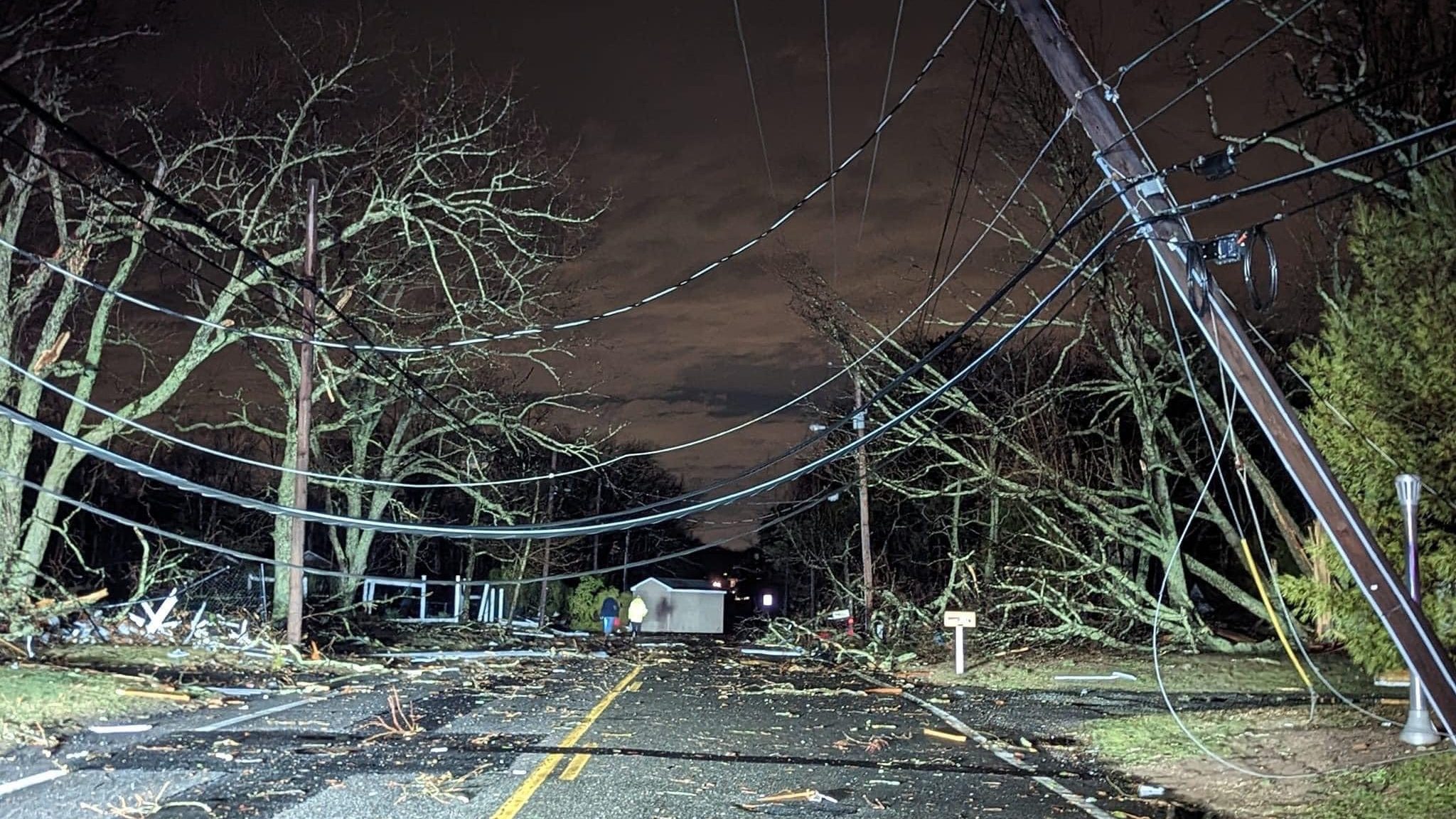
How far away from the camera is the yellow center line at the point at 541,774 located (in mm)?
6285

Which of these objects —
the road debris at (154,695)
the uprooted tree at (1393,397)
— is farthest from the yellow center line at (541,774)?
the uprooted tree at (1393,397)

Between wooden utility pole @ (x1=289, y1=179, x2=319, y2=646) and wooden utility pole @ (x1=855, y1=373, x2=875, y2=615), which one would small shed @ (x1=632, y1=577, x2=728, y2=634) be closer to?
wooden utility pole @ (x1=855, y1=373, x2=875, y2=615)

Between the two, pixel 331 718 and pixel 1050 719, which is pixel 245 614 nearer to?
pixel 331 718

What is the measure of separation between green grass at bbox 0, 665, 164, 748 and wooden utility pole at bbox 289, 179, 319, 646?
17.5 feet

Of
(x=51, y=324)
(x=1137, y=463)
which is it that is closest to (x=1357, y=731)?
(x=1137, y=463)

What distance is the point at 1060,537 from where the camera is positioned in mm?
20422

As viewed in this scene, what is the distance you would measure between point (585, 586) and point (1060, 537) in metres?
33.3

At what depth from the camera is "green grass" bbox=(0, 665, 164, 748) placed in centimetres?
868

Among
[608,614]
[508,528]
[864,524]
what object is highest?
[864,524]

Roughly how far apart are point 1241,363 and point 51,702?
10.6 m

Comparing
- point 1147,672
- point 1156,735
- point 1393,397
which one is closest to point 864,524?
point 1147,672

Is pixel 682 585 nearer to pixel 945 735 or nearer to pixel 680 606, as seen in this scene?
pixel 680 606

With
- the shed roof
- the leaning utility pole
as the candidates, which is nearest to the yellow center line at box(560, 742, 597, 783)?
the leaning utility pole

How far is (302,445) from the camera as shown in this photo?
1850cm
